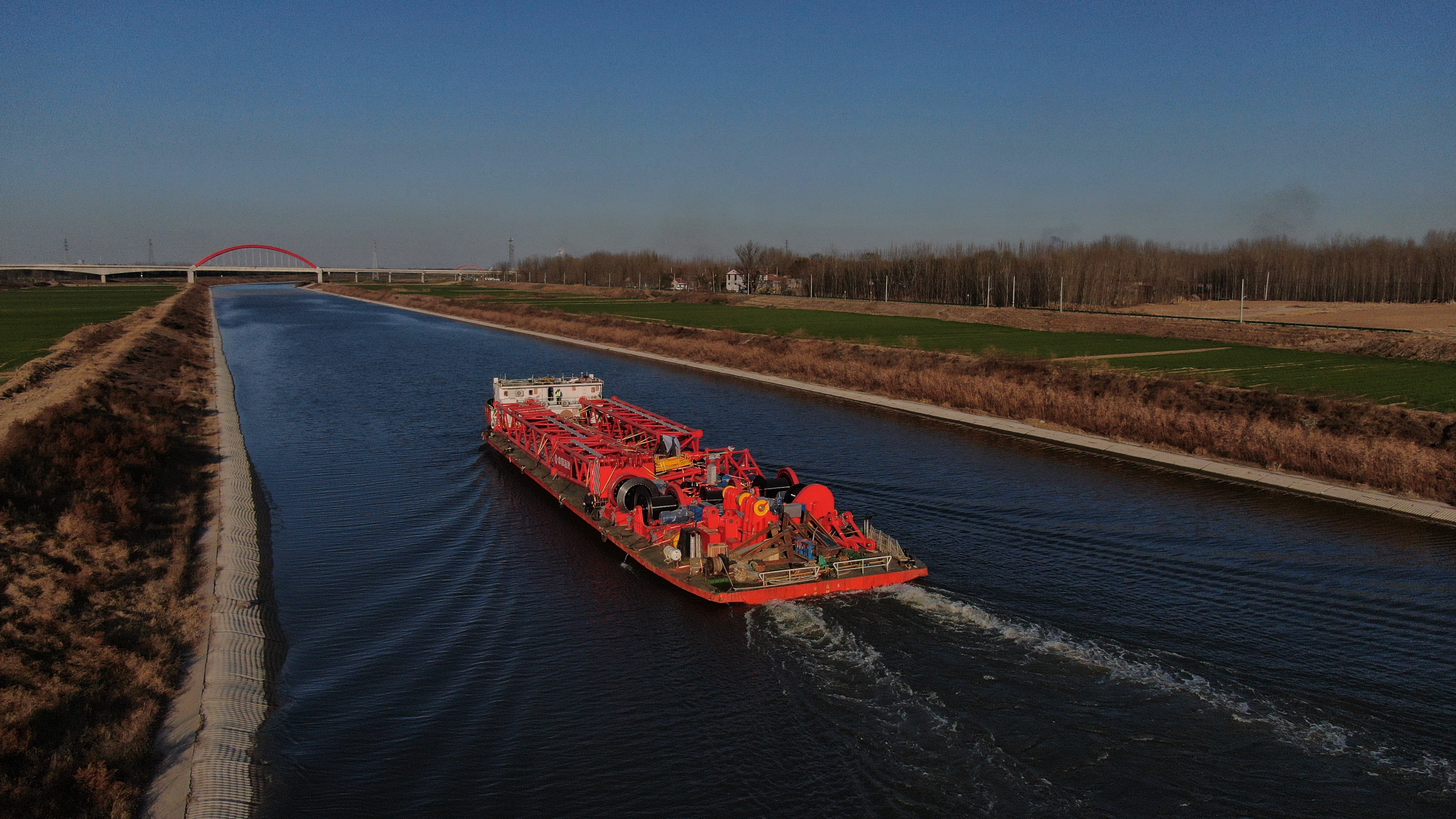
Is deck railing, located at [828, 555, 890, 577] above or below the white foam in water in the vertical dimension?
above

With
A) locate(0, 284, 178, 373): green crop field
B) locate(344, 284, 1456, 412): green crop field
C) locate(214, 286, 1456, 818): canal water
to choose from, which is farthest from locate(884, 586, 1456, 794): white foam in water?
locate(0, 284, 178, 373): green crop field

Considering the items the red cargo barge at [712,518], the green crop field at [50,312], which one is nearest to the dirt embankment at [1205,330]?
the red cargo barge at [712,518]

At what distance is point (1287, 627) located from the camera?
19359 millimetres

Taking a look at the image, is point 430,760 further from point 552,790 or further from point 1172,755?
point 1172,755

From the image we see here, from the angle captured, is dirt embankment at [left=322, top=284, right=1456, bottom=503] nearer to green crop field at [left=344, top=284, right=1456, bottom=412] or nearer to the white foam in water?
green crop field at [left=344, top=284, right=1456, bottom=412]

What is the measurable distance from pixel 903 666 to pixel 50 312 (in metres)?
119

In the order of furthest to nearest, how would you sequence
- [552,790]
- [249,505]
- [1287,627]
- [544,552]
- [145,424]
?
[145,424] → [249,505] → [544,552] → [1287,627] → [552,790]

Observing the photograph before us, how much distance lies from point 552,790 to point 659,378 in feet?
163

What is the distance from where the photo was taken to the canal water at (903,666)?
13812 mm

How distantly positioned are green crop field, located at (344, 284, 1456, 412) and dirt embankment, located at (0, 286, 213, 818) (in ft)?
142

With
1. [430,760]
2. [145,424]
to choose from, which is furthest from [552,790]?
[145,424]

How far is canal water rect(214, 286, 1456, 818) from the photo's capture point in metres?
Answer: 13.8

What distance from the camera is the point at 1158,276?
12250cm

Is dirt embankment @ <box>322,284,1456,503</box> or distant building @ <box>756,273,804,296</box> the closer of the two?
dirt embankment @ <box>322,284,1456,503</box>
